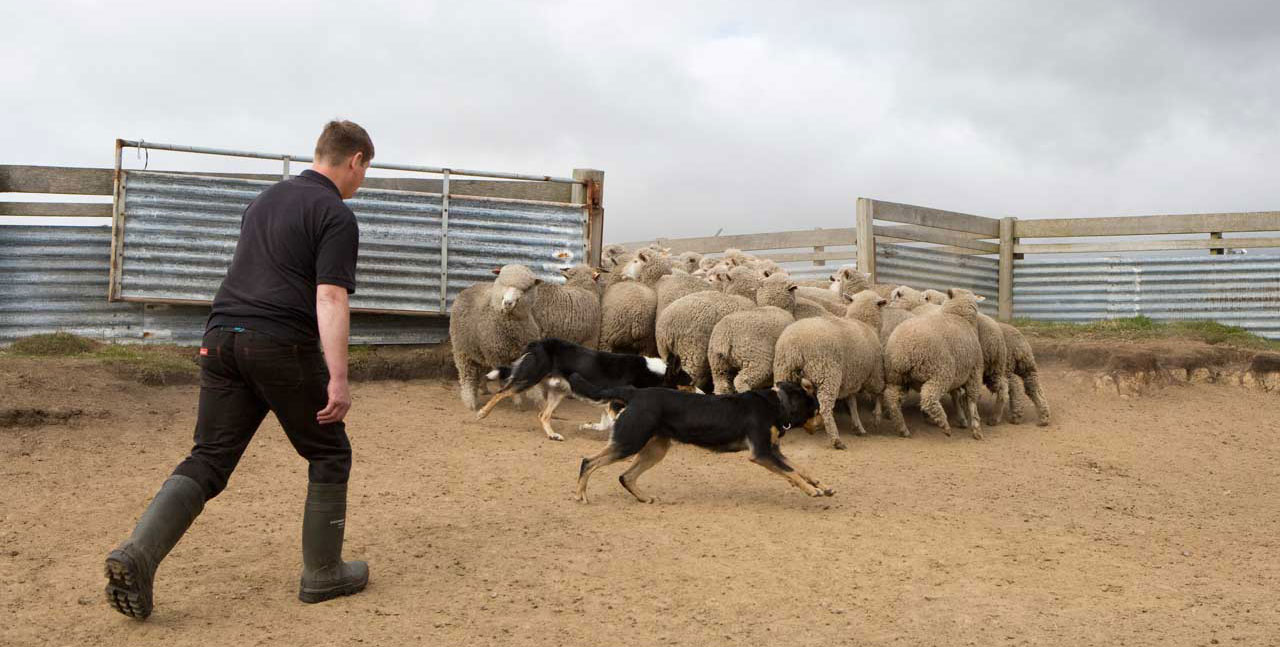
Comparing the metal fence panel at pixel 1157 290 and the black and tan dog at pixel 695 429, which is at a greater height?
the metal fence panel at pixel 1157 290

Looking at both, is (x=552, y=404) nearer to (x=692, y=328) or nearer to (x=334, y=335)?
(x=692, y=328)

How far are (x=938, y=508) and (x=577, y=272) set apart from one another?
5.48 m

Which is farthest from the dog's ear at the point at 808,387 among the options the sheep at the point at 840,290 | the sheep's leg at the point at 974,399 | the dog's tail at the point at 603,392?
the sheep at the point at 840,290

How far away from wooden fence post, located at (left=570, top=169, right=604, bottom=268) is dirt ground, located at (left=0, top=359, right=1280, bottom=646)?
3135 millimetres

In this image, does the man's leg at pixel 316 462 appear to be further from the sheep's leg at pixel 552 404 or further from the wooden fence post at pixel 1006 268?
the wooden fence post at pixel 1006 268

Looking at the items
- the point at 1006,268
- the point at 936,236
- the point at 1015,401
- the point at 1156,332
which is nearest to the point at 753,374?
the point at 1015,401

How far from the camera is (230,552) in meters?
5.46

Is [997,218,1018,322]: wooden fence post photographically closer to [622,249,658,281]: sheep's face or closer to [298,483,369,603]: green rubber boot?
[622,249,658,281]: sheep's face

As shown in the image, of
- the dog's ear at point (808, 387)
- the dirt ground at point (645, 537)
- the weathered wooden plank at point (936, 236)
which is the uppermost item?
the weathered wooden plank at point (936, 236)

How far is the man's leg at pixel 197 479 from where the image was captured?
4.27 m

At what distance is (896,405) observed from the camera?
9727 mm

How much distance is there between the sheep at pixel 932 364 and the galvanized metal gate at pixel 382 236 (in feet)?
13.7

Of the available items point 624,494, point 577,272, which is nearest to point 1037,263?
point 577,272

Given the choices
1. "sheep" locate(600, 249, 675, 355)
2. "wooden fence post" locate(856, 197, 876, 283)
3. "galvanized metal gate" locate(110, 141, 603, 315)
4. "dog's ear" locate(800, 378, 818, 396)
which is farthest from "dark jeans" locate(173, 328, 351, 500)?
"wooden fence post" locate(856, 197, 876, 283)
